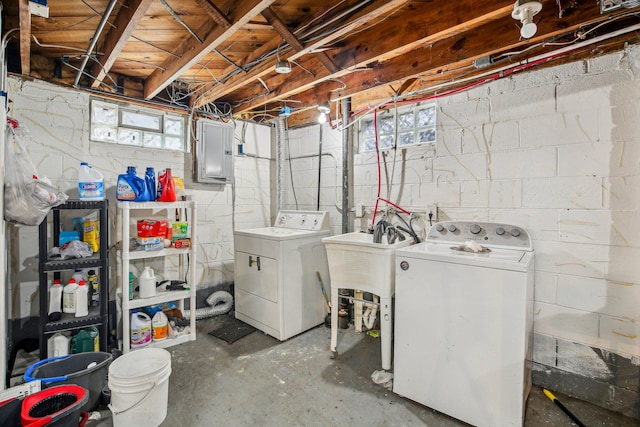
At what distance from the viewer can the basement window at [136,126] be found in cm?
256

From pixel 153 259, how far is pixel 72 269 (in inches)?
31.0

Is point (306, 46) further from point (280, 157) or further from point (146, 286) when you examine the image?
point (146, 286)

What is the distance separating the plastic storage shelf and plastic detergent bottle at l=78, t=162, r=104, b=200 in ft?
0.26

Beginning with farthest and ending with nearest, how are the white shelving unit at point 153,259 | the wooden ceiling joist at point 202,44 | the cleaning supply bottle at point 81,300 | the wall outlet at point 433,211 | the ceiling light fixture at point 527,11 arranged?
1. the wall outlet at point 433,211
2. the white shelving unit at point 153,259
3. the cleaning supply bottle at point 81,300
4. the wooden ceiling joist at point 202,44
5. the ceiling light fixture at point 527,11

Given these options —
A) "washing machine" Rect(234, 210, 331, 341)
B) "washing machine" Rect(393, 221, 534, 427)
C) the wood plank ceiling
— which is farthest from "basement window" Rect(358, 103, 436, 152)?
"washing machine" Rect(393, 221, 534, 427)

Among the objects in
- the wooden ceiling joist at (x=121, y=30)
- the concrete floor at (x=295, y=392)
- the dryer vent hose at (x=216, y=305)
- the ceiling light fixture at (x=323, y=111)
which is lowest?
the concrete floor at (x=295, y=392)

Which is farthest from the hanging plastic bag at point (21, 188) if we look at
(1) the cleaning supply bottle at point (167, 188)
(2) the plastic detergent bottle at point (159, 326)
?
(2) the plastic detergent bottle at point (159, 326)

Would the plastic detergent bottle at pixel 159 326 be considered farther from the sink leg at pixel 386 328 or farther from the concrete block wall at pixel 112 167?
the sink leg at pixel 386 328

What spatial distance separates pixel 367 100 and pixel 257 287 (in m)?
1.93

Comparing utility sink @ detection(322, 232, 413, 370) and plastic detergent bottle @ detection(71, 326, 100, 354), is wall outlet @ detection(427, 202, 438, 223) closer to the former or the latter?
utility sink @ detection(322, 232, 413, 370)

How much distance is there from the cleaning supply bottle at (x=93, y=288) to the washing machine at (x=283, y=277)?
3.49ft

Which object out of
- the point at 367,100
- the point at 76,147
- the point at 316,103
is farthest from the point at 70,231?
the point at 367,100

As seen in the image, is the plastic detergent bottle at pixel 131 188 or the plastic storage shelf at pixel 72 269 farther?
the plastic detergent bottle at pixel 131 188

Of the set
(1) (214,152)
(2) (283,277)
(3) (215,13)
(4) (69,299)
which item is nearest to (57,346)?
(4) (69,299)
